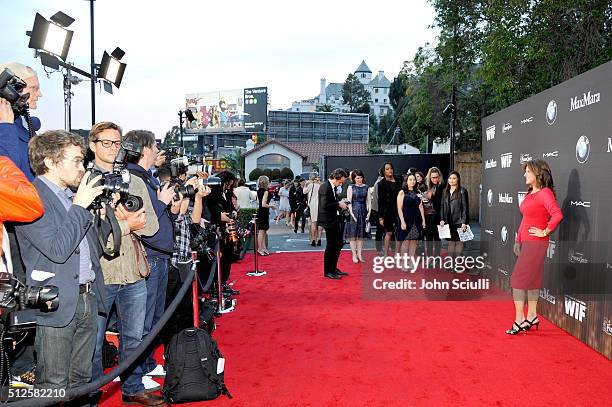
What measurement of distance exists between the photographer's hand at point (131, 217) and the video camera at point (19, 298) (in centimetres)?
97

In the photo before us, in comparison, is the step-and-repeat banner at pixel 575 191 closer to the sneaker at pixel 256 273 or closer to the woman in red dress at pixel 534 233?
the woman in red dress at pixel 534 233

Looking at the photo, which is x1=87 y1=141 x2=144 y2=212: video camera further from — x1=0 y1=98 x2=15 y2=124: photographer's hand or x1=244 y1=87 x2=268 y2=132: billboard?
x1=244 y1=87 x2=268 y2=132: billboard

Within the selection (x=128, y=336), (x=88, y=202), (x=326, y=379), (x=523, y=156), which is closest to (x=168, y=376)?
(x=128, y=336)

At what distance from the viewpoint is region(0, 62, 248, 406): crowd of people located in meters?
2.44

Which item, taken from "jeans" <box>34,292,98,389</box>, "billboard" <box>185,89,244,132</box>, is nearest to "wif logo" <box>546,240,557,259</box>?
"jeans" <box>34,292,98,389</box>

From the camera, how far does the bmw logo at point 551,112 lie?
560cm

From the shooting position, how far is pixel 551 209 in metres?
4.84

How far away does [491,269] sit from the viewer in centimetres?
766

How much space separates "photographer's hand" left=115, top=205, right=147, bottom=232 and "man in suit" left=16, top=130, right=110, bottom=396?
51 cm

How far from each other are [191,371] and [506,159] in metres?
5.29

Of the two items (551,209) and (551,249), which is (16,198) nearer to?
(551,209)

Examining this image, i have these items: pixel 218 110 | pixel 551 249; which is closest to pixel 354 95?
pixel 218 110

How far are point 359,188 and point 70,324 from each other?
7588 millimetres

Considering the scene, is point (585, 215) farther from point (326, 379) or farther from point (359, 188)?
point (359, 188)
